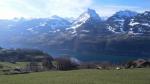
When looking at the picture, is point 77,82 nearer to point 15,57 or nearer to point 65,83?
point 65,83

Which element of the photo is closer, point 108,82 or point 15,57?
point 108,82

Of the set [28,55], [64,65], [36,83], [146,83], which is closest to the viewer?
[146,83]

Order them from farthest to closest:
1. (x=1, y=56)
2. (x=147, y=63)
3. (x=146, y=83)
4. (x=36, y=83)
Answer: (x=1, y=56) → (x=147, y=63) → (x=36, y=83) → (x=146, y=83)

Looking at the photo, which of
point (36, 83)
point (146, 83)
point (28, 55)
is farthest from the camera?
point (28, 55)

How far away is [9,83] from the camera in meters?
33.6

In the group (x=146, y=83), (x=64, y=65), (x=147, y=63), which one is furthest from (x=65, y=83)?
(x=64, y=65)

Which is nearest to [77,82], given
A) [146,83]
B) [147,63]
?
[146,83]

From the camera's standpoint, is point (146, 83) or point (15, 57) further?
point (15, 57)

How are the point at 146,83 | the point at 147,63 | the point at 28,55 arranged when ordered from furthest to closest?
the point at 28,55 < the point at 147,63 < the point at 146,83

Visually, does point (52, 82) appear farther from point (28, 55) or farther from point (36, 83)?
point (28, 55)

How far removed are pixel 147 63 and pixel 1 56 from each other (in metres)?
92.4

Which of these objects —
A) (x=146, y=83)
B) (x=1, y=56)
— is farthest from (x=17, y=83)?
(x=1, y=56)

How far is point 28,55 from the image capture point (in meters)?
156

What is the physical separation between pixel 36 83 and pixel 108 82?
6.58m
